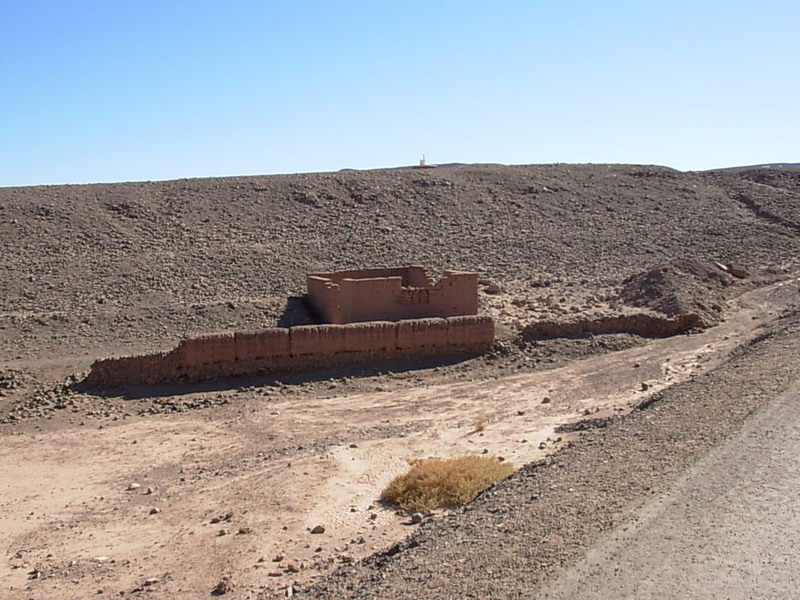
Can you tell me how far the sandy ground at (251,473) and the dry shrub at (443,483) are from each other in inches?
9.9

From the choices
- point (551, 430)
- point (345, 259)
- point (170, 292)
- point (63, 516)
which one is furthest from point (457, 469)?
point (345, 259)

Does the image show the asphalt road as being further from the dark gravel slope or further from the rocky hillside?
the rocky hillside

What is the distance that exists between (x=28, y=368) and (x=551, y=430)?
9694mm

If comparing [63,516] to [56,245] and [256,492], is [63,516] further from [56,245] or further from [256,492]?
[56,245]

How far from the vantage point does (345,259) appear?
24.6 metres

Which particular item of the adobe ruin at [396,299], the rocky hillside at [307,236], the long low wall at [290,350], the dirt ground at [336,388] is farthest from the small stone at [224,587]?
the rocky hillside at [307,236]

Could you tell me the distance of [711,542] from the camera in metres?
5.30

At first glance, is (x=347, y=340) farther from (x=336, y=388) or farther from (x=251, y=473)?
(x=251, y=473)

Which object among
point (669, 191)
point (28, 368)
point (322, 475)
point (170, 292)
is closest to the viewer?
point (322, 475)

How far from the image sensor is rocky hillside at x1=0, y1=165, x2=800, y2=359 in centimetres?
1928

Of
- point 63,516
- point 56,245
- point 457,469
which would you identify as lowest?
point 63,516

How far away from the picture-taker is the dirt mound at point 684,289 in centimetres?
1916

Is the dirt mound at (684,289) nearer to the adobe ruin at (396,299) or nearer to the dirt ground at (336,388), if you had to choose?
the dirt ground at (336,388)

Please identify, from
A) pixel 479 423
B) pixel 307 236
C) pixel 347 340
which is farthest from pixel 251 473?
pixel 307 236
